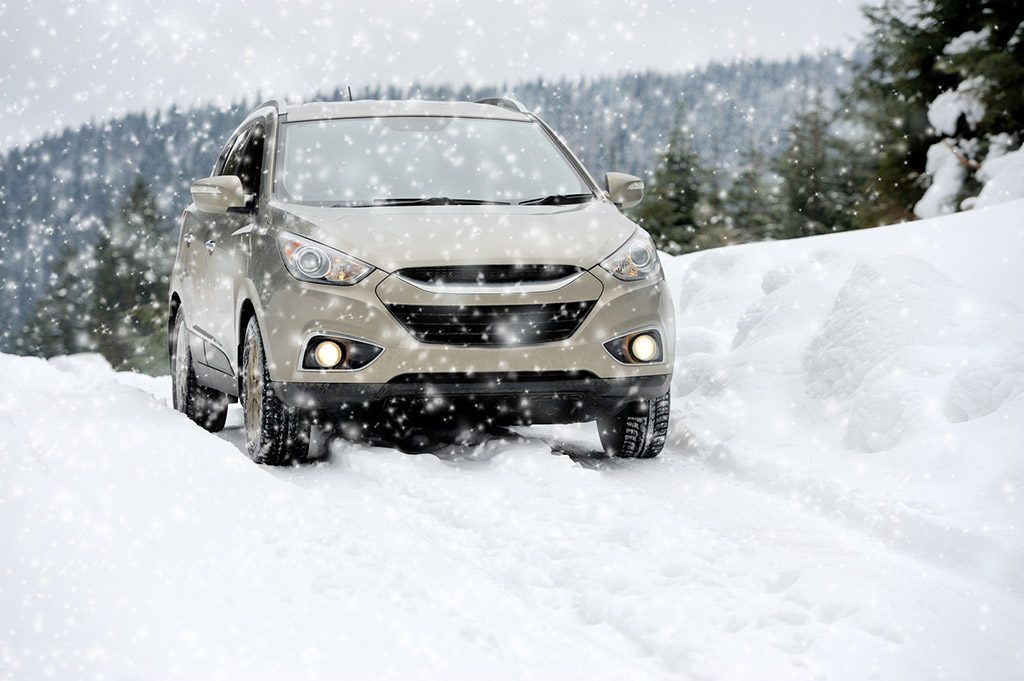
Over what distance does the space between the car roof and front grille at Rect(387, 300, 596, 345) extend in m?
1.96

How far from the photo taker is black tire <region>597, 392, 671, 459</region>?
5945 millimetres

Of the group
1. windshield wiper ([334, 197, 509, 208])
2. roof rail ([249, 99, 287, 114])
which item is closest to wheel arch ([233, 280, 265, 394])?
windshield wiper ([334, 197, 509, 208])

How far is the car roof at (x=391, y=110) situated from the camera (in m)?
6.73

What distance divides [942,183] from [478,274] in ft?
60.2

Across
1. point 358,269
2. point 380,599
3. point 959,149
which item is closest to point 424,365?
point 358,269

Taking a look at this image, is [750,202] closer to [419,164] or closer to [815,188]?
[815,188]

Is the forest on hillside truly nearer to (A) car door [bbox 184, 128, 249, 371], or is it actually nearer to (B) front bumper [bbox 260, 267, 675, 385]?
(A) car door [bbox 184, 128, 249, 371]

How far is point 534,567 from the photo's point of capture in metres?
3.79

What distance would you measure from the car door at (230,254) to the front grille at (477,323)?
3.95 feet

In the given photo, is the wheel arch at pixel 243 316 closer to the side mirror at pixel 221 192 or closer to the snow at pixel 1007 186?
the side mirror at pixel 221 192

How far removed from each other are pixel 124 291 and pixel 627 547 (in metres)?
51.4

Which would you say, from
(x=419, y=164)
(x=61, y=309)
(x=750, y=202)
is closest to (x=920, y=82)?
(x=419, y=164)

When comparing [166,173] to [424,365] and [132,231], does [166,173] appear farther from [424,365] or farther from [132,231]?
[424,365]

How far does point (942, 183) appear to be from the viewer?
21375mm
